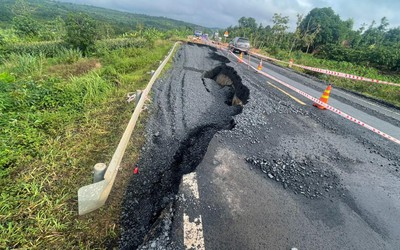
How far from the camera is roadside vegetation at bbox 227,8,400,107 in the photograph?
44.0 ft

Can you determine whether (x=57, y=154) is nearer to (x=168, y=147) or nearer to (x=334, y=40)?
(x=168, y=147)

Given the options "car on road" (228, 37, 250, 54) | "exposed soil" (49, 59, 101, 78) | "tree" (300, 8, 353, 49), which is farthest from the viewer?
"tree" (300, 8, 353, 49)

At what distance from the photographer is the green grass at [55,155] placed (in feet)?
6.08

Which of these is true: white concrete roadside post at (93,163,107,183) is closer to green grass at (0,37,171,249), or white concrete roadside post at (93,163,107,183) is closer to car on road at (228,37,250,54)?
green grass at (0,37,171,249)

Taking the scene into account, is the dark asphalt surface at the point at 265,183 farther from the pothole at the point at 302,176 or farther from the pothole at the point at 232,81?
the pothole at the point at 232,81

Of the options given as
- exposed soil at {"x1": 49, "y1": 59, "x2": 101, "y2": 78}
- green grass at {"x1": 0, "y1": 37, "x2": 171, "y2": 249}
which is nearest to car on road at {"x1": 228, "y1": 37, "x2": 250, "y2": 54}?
exposed soil at {"x1": 49, "y1": 59, "x2": 101, "y2": 78}

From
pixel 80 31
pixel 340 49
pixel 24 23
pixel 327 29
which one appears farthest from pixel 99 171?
pixel 327 29

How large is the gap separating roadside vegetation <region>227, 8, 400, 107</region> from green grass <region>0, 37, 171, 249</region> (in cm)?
1275

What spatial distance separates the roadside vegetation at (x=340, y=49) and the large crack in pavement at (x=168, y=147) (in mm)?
10143

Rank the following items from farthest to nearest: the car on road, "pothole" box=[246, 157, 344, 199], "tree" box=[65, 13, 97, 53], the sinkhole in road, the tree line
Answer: the tree line → the car on road → "tree" box=[65, 13, 97, 53] → "pothole" box=[246, 157, 344, 199] → the sinkhole in road

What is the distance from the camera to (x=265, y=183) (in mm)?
2510

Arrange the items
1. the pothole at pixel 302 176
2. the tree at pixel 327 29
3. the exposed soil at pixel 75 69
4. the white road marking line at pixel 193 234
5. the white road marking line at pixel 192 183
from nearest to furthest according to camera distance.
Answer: the white road marking line at pixel 193 234 < the white road marking line at pixel 192 183 < the pothole at pixel 302 176 < the exposed soil at pixel 75 69 < the tree at pixel 327 29

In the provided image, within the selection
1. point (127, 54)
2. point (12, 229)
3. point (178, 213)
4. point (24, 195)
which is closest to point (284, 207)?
point (178, 213)

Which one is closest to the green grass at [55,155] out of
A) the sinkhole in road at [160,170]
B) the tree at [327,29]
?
the sinkhole in road at [160,170]
